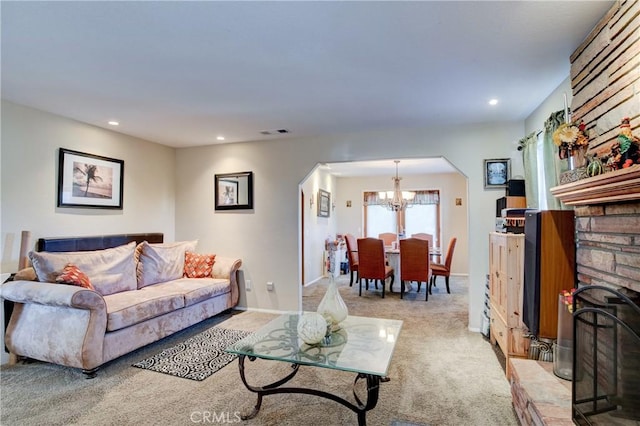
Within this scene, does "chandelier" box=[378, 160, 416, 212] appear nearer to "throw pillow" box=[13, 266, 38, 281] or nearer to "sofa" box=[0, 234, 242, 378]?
"sofa" box=[0, 234, 242, 378]

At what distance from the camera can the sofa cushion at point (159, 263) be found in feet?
12.7

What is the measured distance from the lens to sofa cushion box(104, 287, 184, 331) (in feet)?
9.34

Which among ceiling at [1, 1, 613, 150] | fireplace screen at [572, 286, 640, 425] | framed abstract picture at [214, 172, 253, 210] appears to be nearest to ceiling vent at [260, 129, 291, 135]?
ceiling at [1, 1, 613, 150]

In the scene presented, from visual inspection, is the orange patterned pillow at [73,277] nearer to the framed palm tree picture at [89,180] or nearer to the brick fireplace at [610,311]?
the framed palm tree picture at [89,180]

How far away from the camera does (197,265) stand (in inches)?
174

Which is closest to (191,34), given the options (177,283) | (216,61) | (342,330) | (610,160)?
(216,61)

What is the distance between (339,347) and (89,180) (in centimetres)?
343

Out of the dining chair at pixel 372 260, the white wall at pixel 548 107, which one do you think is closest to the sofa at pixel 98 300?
the dining chair at pixel 372 260

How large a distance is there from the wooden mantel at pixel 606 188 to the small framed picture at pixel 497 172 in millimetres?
1872

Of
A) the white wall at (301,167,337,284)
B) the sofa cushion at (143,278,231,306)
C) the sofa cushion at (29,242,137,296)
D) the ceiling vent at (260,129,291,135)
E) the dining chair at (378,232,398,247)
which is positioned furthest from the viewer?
the dining chair at (378,232,398,247)

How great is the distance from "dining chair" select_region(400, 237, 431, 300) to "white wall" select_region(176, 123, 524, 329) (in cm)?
133

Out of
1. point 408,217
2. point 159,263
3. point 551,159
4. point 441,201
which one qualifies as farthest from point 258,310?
point 441,201

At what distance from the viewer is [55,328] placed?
107 inches

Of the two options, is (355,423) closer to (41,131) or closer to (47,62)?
(47,62)
